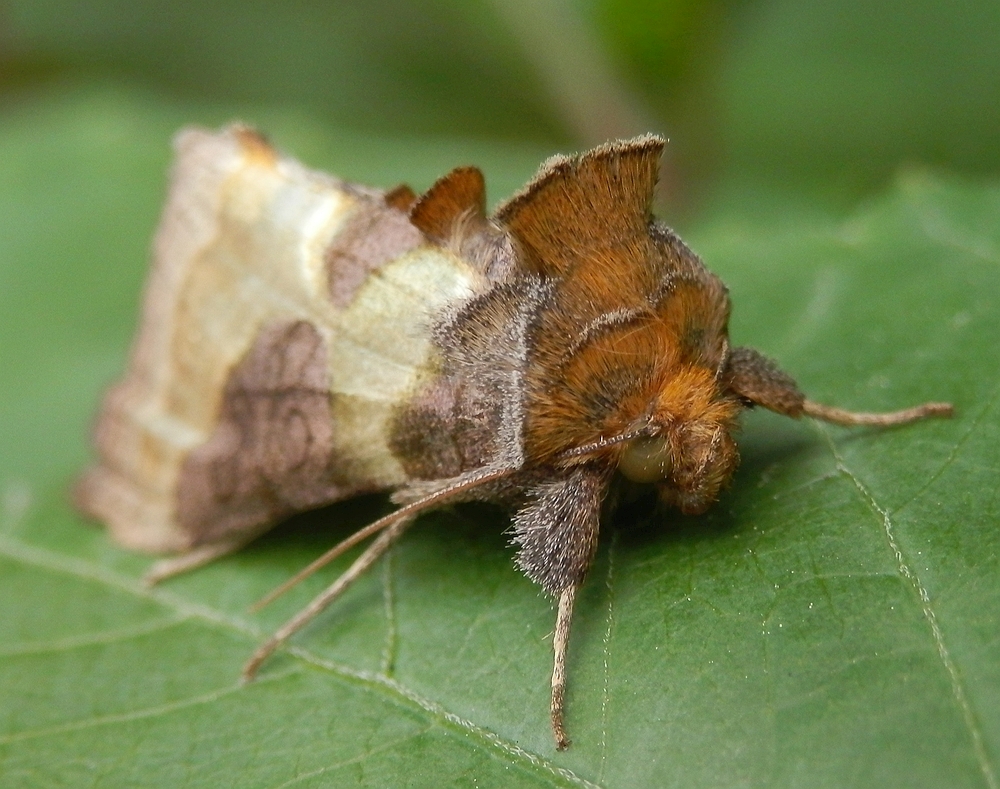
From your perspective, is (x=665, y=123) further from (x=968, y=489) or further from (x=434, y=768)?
(x=434, y=768)

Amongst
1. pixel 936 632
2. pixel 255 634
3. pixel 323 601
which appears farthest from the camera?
pixel 255 634

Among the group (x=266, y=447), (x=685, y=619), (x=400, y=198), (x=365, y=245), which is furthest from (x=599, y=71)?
(x=685, y=619)

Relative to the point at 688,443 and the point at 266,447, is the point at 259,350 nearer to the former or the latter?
the point at 266,447

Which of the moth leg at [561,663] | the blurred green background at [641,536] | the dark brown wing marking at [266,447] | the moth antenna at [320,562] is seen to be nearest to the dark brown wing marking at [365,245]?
the dark brown wing marking at [266,447]

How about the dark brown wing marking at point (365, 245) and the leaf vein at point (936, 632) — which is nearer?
the leaf vein at point (936, 632)

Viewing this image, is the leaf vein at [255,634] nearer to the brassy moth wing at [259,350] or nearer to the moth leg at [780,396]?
the brassy moth wing at [259,350]

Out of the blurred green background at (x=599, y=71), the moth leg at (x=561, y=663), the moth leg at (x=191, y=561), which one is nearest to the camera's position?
the moth leg at (x=561, y=663)
